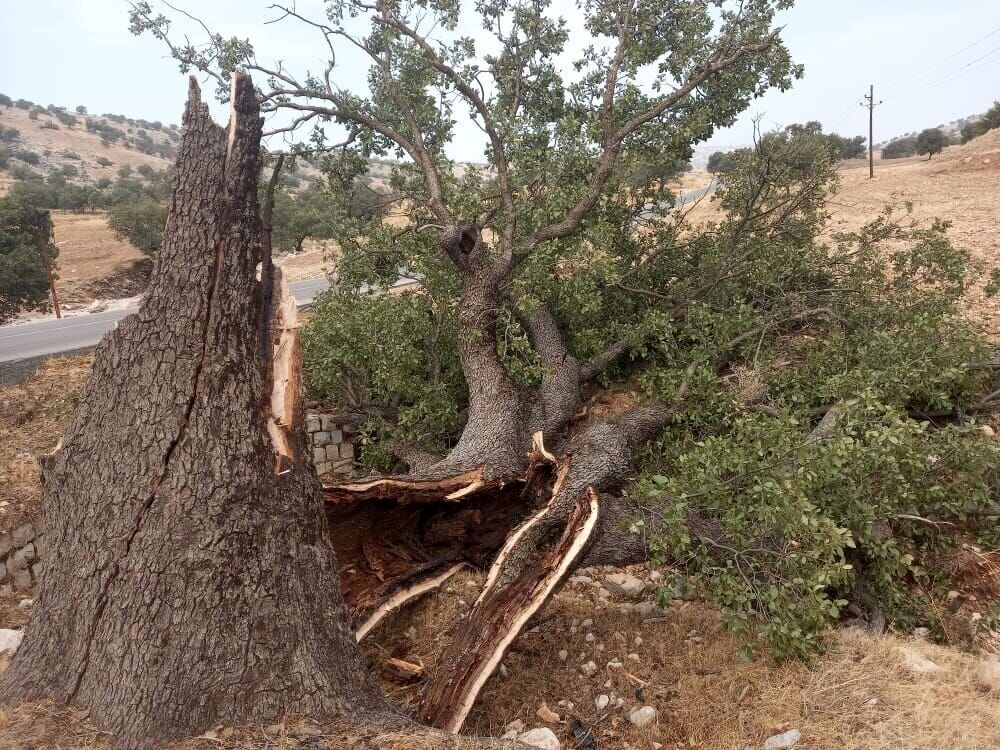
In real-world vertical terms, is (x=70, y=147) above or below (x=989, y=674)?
above

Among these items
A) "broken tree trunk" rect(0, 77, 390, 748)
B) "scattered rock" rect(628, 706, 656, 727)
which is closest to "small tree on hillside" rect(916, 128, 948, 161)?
"scattered rock" rect(628, 706, 656, 727)

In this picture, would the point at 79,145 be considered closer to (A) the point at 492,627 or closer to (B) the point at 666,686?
(A) the point at 492,627

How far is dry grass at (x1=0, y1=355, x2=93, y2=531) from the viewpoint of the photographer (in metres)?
5.73

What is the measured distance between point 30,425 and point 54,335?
6591 millimetres

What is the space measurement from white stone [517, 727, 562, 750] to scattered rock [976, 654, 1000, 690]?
232cm

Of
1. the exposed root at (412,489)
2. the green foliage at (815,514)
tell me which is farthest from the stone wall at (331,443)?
the green foliage at (815,514)

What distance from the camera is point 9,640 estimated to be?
4.12 metres

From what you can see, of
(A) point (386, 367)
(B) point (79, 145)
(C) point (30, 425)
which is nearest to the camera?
(A) point (386, 367)

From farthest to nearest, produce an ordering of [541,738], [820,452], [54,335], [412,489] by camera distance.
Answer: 1. [54,335]
2. [412,489]
3. [820,452]
4. [541,738]

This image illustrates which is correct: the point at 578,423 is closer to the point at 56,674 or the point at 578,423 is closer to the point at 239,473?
the point at 239,473

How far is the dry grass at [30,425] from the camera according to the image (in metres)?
5.73

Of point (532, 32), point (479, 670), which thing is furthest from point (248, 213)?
point (532, 32)

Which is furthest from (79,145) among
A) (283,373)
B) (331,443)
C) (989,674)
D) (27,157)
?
(989,674)

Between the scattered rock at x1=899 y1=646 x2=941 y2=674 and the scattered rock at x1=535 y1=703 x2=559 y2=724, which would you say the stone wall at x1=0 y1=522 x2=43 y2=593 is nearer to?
the scattered rock at x1=535 y1=703 x2=559 y2=724
